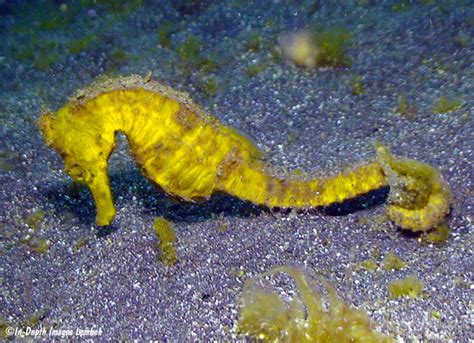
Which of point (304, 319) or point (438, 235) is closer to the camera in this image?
point (304, 319)

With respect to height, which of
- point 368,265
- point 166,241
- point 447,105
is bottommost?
point 166,241

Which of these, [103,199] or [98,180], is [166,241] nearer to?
[103,199]

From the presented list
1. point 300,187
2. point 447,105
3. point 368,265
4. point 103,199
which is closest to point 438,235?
point 368,265

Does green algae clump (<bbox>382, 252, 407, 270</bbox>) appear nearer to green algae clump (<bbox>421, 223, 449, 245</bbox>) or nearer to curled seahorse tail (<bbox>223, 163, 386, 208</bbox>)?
green algae clump (<bbox>421, 223, 449, 245</bbox>)

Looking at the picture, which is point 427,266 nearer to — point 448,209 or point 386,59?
point 448,209

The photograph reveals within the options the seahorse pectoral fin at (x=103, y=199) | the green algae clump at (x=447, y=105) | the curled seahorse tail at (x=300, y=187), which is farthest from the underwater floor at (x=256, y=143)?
the seahorse pectoral fin at (x=103, y=199)

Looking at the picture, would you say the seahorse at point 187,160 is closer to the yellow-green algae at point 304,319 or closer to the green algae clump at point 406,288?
the green algae clump at point 406,288
